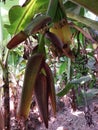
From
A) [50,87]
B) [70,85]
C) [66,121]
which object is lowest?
[66,121]

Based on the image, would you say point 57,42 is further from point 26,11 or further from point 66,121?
point 66,121

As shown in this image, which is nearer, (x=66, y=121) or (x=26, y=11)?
(x=26, y=11)

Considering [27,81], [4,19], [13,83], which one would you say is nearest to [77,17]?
[27,81]

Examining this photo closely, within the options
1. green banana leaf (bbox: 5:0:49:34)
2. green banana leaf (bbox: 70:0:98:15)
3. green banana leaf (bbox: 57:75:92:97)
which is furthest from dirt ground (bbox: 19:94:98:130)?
green banana leaf (bbox: 70:0:98:15)

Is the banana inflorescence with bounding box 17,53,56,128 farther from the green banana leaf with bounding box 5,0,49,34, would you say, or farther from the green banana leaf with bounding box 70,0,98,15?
the green banana leaf with bounding box 5,0,49,34

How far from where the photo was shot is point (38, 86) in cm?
35

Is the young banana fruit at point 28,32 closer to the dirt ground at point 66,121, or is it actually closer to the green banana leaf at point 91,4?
the green banana leaf at point 91,4

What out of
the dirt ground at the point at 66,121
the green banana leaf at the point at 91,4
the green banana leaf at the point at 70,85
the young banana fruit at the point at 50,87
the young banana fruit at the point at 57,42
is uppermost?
the green banana leaf at the point at 91,4

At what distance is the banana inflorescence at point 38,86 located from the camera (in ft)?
1.05

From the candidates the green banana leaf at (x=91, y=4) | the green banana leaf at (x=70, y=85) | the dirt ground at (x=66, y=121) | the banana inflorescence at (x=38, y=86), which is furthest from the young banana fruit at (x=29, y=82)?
the dirt ground at (x=66, y=121)

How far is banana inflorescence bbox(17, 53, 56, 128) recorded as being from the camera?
1.05 ft

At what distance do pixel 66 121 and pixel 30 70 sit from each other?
227 cm

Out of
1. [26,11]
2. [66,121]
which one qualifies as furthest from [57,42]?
[66,121]

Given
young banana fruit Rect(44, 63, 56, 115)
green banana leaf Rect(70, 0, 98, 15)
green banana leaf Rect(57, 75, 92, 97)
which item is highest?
green banana leaf Rect(70, 0, 98, 15)
